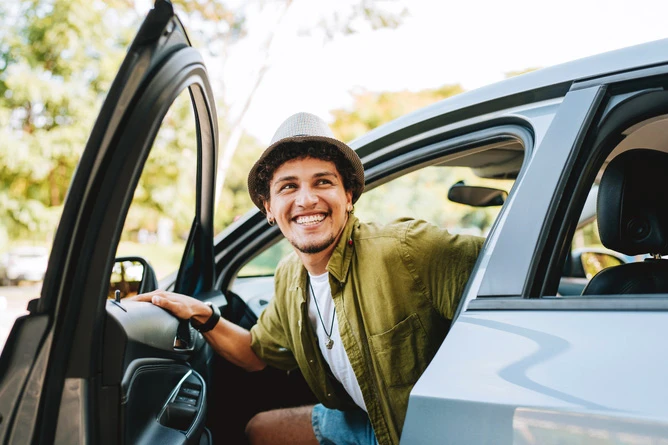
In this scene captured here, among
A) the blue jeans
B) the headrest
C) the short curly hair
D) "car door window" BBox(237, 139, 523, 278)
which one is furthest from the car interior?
"car door window" BBox(237, 139, 523, 278)

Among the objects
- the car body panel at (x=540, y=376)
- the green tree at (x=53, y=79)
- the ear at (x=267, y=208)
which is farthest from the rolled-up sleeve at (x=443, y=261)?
the green tree at (x=53, y=79)

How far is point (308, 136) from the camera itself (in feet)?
6.72

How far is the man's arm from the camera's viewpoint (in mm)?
1815

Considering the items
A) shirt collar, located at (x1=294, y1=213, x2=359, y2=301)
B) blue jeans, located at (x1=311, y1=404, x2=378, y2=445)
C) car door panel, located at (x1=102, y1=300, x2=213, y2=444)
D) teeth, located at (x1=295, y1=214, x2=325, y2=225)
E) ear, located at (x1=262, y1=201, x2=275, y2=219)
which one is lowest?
blue jeans, located at (x1=311, y1=404, x2=378, y2=445)

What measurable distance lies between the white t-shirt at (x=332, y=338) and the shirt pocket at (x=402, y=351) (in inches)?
7.0

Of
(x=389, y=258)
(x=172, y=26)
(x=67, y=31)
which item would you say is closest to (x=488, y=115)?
(x=389, y=258)

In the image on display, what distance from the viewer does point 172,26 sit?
4.01ft

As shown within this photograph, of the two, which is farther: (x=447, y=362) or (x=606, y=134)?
(x=606, y=134)

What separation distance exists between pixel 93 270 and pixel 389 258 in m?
0.96

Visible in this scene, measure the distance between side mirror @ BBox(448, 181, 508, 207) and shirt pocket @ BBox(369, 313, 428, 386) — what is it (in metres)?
1.20

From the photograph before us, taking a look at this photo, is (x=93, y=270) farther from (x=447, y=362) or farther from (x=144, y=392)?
(x=447, y=362)

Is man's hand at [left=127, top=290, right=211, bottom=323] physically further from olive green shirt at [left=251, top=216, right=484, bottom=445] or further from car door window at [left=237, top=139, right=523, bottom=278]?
car door window at [left=237, top=139, right=523, bottom=278]

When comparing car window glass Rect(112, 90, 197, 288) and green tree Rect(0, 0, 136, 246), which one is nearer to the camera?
car window glass Rect(112, 90, 197, 288)

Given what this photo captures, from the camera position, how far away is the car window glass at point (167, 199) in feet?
6.93
